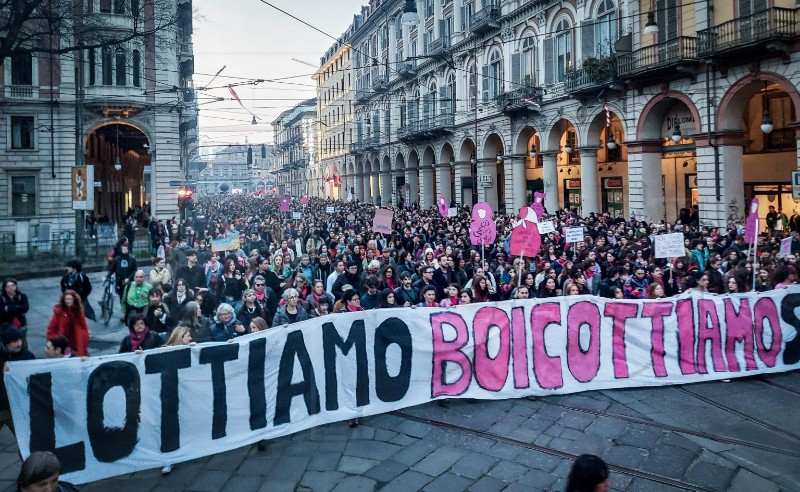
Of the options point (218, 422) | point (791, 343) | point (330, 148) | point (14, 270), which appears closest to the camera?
point (218, 422)

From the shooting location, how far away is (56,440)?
5449mm

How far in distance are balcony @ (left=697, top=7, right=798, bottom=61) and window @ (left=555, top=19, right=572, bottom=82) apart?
23.1 feet

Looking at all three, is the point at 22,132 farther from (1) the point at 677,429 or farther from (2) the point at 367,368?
(1) the point at 677,429

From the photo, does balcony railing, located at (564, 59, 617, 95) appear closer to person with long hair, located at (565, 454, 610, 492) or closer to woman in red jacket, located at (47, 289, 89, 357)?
woman in red jacket, located at (47, 289, 89, 357)

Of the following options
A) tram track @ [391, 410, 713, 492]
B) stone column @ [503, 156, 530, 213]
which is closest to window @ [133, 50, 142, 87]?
stone column @ [503, 156, 530, 213]

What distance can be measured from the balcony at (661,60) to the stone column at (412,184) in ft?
80.5

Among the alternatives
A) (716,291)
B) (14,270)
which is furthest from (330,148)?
(716,291)

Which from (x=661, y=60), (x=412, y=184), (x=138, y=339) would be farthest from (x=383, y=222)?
(x=412, y=184)

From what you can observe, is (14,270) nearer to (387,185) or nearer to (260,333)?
(260,333)

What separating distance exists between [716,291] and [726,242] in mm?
6111

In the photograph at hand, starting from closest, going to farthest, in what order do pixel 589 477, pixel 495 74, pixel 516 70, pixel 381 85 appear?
1. pixel 589 477
2. pixel 516 70
3. pixel 495 74
4. pixel 381 85

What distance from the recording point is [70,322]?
789 centimetres

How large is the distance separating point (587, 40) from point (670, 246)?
15969 mm

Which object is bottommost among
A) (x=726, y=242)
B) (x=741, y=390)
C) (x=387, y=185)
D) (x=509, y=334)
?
(x=741, y=390)
